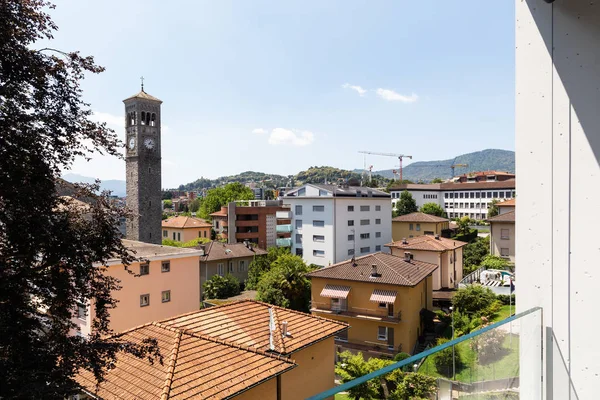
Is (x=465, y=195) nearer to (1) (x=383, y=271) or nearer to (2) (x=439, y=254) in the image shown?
(2) (x=439, y=254)

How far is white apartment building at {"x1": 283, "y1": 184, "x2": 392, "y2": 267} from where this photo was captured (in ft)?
101

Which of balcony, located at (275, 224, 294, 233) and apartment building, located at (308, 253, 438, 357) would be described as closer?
apartment building, located at (308, 253, 438, 357)

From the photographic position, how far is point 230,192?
5625 cm

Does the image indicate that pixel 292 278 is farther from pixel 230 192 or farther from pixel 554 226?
pixel 230 192

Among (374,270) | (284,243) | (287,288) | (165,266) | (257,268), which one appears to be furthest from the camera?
(284,243)

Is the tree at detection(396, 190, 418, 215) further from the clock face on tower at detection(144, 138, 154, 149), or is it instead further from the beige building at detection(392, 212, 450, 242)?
the clock face on tower at detection(144, 138, 154, 149)

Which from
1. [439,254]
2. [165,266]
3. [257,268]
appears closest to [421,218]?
[439,254]

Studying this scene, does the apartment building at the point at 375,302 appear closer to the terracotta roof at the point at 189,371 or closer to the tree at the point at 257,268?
the tree at the point at 257,268

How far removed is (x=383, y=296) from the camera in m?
16.8

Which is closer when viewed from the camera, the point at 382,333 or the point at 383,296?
the point at 383,296

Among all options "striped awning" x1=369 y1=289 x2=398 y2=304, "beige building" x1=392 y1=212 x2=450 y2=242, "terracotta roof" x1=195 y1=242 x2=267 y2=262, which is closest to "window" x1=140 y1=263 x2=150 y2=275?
"striped awning" x1=369 y1=289 x2=398 y2=304

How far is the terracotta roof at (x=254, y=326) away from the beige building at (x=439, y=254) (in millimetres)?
14867

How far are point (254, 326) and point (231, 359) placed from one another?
188 centimetres

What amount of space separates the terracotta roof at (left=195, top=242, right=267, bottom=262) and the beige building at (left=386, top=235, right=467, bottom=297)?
10.7 meters
